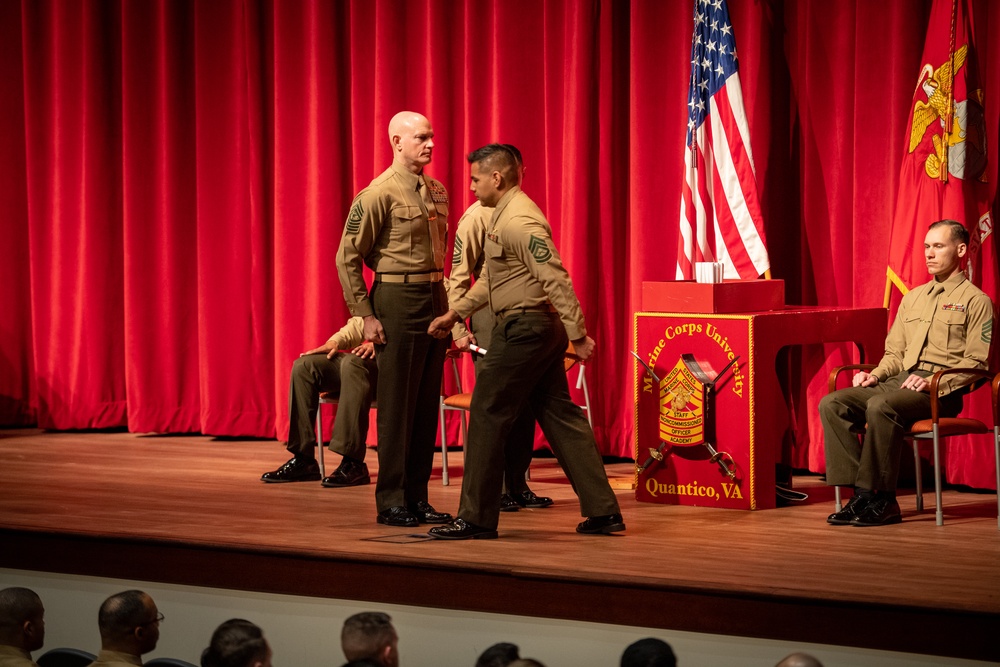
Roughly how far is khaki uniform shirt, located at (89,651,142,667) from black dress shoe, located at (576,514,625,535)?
1898mm

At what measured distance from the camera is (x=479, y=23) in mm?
6641

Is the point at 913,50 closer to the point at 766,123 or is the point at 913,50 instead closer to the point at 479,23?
the point at 766,123

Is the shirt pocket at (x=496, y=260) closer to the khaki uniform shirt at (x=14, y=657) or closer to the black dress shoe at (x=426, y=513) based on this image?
the black dress shoe at (x=426, y=513)

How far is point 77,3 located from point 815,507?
515 cm

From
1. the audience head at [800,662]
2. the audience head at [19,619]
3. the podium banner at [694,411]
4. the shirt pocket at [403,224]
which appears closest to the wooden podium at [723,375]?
the podium banner at [694,411]

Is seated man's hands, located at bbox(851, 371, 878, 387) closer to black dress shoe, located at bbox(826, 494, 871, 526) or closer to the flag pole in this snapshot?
black dress shoe, located at bbox(826, 494, 871, 526)

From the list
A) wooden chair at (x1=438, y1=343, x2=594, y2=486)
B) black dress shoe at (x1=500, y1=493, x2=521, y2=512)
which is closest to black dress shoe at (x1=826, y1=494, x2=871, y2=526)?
wooden chair at (x1=438, y1=343, x2=594, y2=486)

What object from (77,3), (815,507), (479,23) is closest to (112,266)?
(77,3)

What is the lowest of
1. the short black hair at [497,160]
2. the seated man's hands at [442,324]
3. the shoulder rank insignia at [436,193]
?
the seated man's hands at [442,324]

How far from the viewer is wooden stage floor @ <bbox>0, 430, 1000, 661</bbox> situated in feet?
11.9

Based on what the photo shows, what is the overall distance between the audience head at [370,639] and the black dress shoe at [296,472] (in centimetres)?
298

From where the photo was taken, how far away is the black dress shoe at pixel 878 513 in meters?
4.74

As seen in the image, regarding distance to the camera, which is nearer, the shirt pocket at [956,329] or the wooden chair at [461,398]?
the shirt pocket at [956,329]

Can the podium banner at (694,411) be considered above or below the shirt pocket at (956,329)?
below
